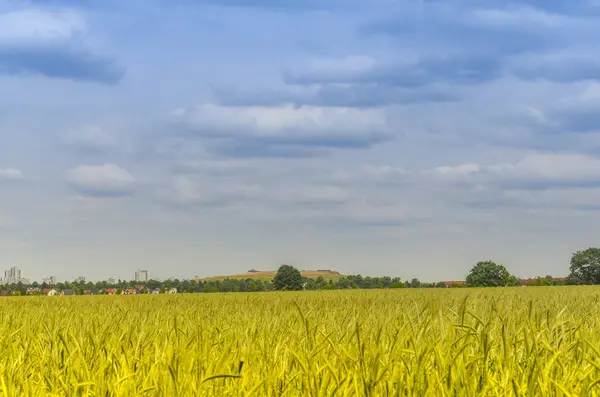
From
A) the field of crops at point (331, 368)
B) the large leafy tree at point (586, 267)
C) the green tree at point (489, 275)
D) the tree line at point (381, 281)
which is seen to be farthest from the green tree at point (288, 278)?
the field of crops at point (331, 368)

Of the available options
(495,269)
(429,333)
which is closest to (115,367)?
(429,333)

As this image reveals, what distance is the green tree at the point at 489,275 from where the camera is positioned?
91.7 metres

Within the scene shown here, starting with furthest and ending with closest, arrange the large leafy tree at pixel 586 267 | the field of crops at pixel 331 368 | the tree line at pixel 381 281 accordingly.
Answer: the large leafy tree at pixel 586 267 → the tree line at pixel 381 281 → the field of crops at pixel 331 368

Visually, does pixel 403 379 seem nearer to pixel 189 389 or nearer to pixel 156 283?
pixel 189 389

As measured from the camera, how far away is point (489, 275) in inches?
3730

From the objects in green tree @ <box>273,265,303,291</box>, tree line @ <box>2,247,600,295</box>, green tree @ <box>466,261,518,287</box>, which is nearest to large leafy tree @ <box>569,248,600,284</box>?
tree line @ <box>2,247,600,295</box>

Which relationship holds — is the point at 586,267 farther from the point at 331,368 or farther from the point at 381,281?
the point at 331,368

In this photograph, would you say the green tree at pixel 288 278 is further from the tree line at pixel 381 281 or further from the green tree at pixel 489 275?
the green tree at pixel 489 275

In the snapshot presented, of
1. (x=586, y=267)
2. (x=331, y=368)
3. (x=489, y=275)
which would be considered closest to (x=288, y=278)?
(x=489, y=275)

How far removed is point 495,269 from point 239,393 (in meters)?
98.5

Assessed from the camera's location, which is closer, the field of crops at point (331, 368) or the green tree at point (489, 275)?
the field of crops at point (331, 368)

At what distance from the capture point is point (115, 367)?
3.90m

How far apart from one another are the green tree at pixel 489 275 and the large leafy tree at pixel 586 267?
1255 cm

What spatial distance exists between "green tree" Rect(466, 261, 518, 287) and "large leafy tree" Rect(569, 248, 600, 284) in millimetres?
12548
